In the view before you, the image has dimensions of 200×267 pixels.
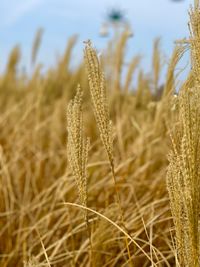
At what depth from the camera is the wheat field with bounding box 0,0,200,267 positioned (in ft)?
2.82

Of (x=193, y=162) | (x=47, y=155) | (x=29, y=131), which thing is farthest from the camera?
(x=29, y=131)

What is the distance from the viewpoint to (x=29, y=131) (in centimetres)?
311

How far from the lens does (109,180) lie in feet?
7.66

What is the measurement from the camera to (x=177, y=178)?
0.84 metres

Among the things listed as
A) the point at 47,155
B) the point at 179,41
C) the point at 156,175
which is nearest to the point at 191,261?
the point at 179,41

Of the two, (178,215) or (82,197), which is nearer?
(178,215)

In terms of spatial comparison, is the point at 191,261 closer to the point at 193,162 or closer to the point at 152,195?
the point at 193,162

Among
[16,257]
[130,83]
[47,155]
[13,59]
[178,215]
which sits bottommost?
[16,257]

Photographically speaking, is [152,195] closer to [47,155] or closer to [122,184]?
[122,184]

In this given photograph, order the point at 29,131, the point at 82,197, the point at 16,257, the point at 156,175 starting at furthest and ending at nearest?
1. the point at 29,131
2. the point at 156,175
3. the point at 16,257
4. the point at 82,197

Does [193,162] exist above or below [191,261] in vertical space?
above

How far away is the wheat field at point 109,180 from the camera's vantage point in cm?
86

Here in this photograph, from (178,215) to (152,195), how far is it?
1340mm

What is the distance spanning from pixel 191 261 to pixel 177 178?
119 mm
